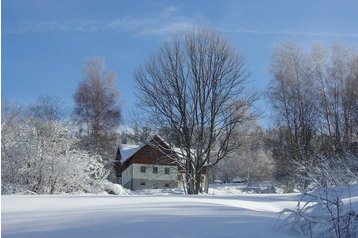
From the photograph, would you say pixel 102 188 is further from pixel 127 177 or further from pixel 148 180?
pixel 127 177

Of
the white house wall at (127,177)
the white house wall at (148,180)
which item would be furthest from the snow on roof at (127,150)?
the white house wall at (148,180)

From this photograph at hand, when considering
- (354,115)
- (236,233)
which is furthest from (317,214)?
(354,115)

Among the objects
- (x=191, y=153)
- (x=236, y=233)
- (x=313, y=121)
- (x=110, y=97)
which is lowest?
(x=236, y=233)

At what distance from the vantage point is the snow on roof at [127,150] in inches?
2026

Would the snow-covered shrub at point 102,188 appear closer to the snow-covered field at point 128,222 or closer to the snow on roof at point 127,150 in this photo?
the snow-covered field at point 128,222

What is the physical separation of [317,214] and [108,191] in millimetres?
19692

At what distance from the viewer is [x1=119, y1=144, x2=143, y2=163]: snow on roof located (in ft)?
169

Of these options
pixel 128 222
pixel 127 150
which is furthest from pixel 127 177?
pixel 128 222

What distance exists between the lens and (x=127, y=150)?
5362cm

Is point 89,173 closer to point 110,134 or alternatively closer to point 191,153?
point 191,153

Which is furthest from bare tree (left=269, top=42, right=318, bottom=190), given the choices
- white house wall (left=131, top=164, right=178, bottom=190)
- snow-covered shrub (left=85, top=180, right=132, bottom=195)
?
white house wall (left=131, top=164, right=178, bottom=190)

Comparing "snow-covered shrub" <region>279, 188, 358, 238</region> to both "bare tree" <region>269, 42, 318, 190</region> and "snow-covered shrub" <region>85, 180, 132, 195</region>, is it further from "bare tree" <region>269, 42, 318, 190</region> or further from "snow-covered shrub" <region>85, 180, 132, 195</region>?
"bare tree" <region>269, 42, 318, 190</region>

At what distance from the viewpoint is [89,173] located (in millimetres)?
23016

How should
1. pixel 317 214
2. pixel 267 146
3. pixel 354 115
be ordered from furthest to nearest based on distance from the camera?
pixel 267 146 < pixel 354 115 < pixel 317 214
